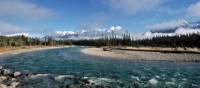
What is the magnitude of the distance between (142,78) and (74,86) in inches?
363

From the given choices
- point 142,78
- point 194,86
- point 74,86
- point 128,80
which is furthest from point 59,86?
point 194,86

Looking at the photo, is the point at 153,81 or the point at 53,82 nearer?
the point at 153,81

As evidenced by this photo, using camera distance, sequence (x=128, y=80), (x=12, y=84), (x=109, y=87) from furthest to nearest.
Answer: (x=128, y=80)
(x=12, y=84)
(x=109, y=87)

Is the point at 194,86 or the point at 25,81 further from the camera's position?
the point at 25,81

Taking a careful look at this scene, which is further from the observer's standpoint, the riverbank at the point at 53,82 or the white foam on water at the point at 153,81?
the white foam on water at the point at 153,81

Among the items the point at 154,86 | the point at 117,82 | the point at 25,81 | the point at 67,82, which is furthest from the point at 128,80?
the point at 25,81

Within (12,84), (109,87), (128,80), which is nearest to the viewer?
(109,87)

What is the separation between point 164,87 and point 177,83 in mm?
2897

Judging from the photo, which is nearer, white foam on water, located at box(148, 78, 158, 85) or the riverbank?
the riverbank

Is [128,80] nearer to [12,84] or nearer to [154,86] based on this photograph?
[154,86]

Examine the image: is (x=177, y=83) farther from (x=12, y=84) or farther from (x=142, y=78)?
(x=12, y=84)

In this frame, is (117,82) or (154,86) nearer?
(154,86)

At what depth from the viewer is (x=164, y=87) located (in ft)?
99.8

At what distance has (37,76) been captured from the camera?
39.0 meters
